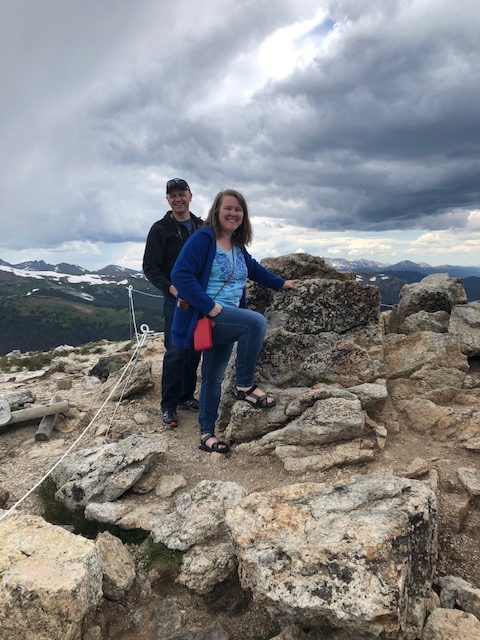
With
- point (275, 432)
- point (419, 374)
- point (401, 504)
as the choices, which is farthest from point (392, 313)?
point (401, 504)

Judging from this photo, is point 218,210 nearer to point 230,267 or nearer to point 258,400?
point 230,267

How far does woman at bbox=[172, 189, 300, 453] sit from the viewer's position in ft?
23.4

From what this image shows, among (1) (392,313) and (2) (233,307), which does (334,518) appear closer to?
(2) (233,307)

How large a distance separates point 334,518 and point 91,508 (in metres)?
3.95

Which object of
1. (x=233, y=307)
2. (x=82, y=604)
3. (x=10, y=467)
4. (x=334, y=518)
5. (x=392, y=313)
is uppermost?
(x=233, y=307)

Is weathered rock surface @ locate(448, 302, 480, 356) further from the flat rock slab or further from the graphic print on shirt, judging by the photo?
the graphic print on shirt

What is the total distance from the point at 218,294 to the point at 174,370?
269 centimetres

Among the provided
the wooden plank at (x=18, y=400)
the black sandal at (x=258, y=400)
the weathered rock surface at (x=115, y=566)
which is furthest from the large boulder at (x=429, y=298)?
the wooden plank at (x=18, y=400)

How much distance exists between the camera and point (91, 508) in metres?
6.88

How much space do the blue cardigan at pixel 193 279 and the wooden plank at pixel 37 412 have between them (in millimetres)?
5686

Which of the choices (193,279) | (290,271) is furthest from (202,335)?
(290,271)

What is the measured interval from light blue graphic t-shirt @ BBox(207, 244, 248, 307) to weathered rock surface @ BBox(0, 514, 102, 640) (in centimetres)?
423

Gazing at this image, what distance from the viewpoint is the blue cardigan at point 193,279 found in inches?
278

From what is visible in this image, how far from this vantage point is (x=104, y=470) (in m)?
7.61
